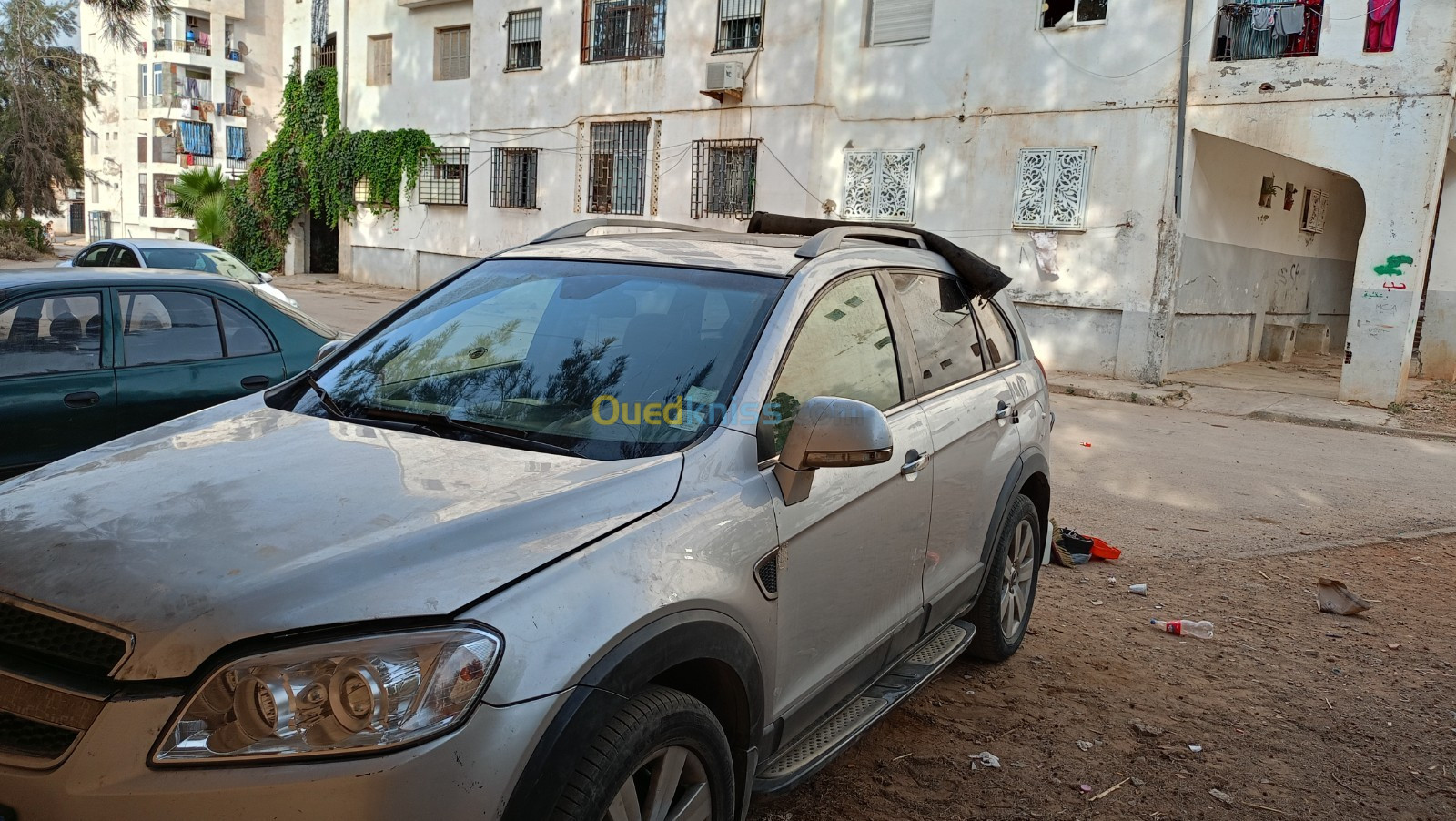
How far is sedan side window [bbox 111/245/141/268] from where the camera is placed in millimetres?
12961

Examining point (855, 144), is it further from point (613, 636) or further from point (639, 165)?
point (613, 636)

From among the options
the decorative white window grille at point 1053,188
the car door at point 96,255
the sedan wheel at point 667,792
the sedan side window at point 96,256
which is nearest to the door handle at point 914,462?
the sedan wheel at point 667,792

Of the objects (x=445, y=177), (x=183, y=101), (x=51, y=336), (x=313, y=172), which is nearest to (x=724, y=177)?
(x=445, y=177)

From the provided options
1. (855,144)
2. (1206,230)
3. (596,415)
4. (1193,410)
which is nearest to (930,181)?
(855,144)

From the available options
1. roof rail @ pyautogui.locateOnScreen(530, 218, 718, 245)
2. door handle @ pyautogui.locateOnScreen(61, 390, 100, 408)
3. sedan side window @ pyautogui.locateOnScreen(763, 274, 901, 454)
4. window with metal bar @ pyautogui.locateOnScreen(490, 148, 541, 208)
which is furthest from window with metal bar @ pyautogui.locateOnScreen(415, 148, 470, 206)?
sedan side window @ pyautogui.locateOnScreen(763, 274, 901, 454)

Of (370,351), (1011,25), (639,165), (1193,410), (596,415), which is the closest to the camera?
(596,415)

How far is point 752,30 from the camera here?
19266 mm

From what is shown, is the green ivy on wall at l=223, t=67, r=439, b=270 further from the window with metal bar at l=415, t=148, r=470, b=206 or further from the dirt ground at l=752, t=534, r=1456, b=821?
the dirt ground at l=752, t=534, r=1456, b=821

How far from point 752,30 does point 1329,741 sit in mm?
17299

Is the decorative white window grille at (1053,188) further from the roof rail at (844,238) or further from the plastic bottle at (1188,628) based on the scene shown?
the roof rail at (844,238)

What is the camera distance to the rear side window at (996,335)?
15.1ft

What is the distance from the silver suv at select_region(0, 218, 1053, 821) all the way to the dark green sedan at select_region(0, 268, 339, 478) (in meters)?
2.54

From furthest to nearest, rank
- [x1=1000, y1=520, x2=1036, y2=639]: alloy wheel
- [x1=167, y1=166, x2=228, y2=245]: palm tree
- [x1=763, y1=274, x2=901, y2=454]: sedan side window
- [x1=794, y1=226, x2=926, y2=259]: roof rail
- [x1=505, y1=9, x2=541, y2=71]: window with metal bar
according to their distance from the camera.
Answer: [x1=167, y1=166, x2=228, y2=245]: palm tree, [x1=505, y1=9, x2=541, y2=71]: window with metal bar, [x1=1000, y1=520, x2=1036, y2=639]: alloy wheel, [x1=794, y1=226, x2=926, y2=259]: roof rail, [x1=763, y1=274, x2=901, y2=454]: sedan side window

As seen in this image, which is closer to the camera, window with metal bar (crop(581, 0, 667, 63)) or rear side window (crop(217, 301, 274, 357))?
rear side window (crop(217, 301, 274, 357))
